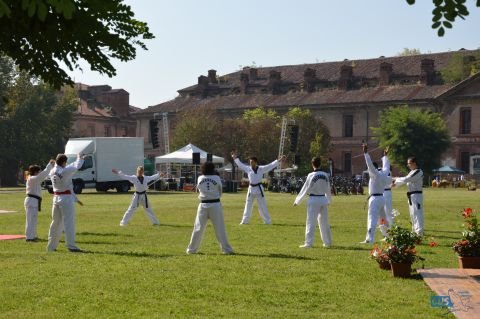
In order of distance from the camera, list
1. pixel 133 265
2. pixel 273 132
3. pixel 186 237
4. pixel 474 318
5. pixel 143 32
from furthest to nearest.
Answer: pixel 273 132 < pixel 186 237 < pixel 133 265 < pixel 474 318 < pixel 143 32

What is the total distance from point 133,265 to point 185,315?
4639mm

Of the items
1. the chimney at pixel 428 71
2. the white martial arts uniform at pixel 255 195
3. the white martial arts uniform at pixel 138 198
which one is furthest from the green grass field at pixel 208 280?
the chimney at pixel 428 71

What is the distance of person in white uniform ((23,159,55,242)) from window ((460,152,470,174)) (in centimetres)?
6620

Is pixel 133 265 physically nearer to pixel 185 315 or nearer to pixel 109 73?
pixel 185 315

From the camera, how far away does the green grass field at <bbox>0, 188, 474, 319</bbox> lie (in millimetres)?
9953

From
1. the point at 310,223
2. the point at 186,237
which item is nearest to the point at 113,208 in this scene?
the point at 186,237

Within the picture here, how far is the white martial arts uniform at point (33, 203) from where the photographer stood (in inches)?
764

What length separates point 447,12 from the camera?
5.82 m

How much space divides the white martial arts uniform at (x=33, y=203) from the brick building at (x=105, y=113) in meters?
78.8

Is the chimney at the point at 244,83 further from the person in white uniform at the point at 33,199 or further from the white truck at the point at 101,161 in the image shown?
the person in white uniform at the point at 33,199

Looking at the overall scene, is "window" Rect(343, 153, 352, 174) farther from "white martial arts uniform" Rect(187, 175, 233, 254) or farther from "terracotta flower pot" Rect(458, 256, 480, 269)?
"terracotta flower pot" Rect(458, 256, 480, 269)

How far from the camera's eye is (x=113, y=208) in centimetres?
3441

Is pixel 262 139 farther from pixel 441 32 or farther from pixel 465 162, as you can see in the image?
pixel 441 32

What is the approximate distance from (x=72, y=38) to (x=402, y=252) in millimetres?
7695
